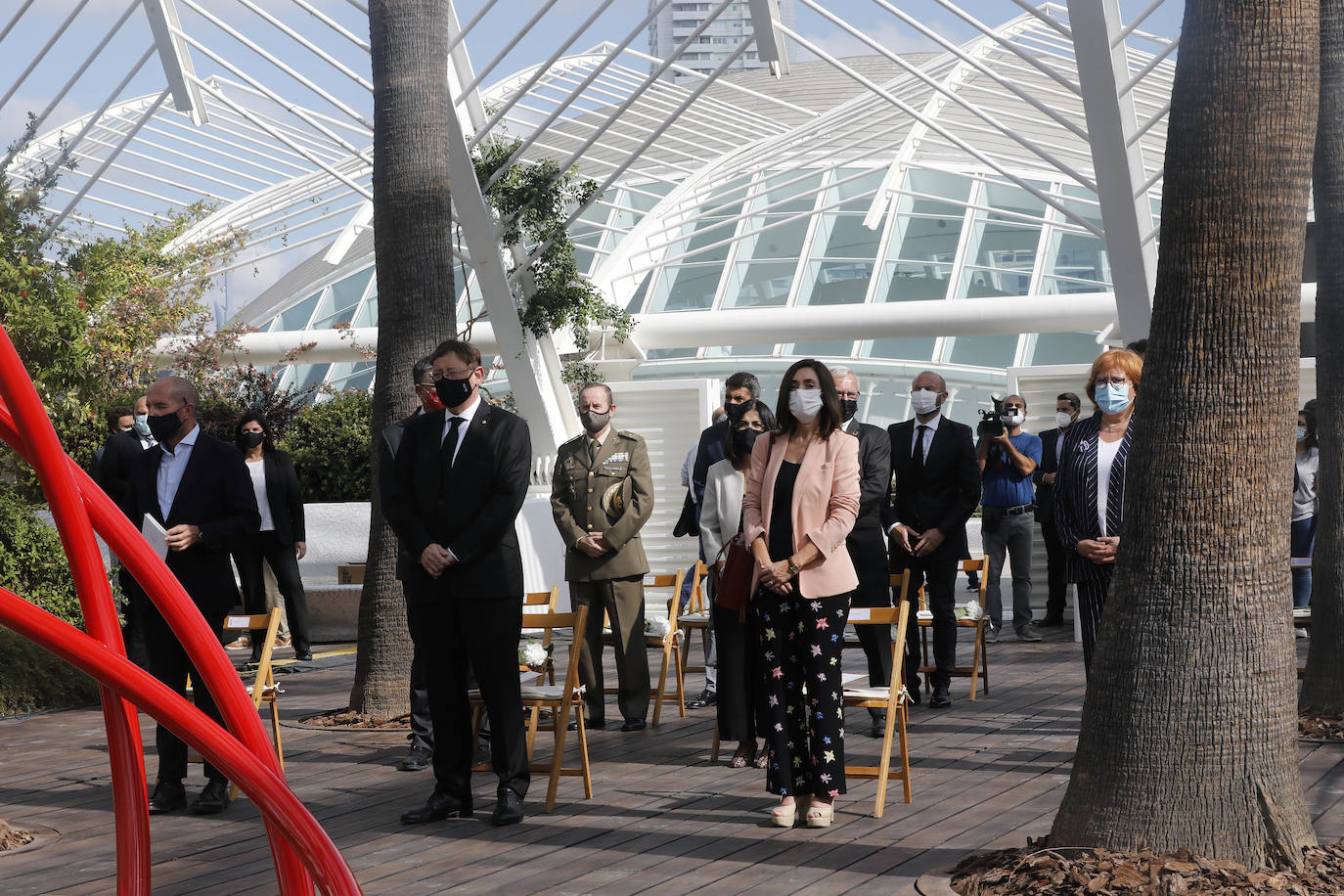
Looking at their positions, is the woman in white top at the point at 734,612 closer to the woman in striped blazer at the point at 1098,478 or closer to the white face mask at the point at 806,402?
the white face mask at the point at 806,402

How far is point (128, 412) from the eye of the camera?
13102 millimetres

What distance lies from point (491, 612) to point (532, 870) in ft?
4.09

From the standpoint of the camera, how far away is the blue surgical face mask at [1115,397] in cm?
640

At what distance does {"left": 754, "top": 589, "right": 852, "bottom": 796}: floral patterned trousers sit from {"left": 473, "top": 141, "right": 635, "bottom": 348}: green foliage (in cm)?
914

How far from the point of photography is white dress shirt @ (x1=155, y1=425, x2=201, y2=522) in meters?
6.93

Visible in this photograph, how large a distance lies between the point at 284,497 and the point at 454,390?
6.62 metres

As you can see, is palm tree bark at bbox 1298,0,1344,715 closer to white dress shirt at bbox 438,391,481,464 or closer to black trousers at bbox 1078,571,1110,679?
black trousers at bbox 1078,571,1110,679

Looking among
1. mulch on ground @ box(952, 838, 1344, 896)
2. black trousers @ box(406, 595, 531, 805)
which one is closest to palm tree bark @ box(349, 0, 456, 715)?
black trousers @ box(406, 595, 531, 805)

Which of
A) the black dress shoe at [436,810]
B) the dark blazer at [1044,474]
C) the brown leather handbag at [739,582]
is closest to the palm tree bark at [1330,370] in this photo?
the brown leather handbag at [739,582]

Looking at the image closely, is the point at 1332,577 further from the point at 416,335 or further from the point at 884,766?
the point at 416,335

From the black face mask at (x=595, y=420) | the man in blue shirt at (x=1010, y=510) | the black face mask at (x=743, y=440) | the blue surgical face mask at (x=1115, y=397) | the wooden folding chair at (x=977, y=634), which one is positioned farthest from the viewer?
the man in blue shirt at (x=1010, y=510)

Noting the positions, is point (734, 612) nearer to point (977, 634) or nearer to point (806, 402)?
point (806, 402)

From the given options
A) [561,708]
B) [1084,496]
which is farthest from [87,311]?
[1084,496]

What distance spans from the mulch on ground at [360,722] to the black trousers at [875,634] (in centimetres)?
293
